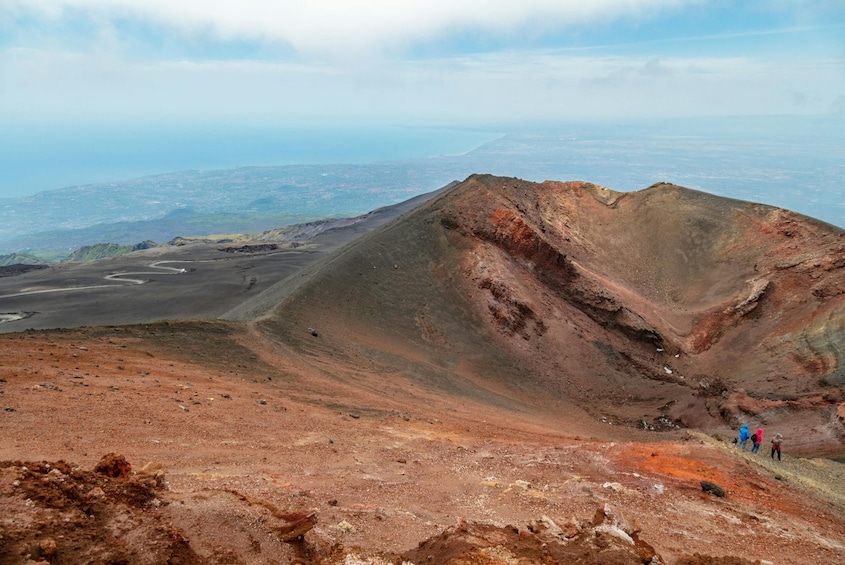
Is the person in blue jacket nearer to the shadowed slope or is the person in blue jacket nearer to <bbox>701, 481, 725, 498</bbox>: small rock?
the shadowed slope

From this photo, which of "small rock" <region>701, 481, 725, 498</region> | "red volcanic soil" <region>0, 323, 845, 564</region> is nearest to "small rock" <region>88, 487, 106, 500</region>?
"red volcanic soil" <region>0, 323, 845, 564</region>

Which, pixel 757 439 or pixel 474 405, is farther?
pixel 474 405

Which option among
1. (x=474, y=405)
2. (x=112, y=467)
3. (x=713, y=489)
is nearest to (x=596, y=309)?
(x=474, y=405)

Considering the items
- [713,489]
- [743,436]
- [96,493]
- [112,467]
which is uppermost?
[96,493]

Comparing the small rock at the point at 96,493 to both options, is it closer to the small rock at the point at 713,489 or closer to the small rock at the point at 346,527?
the small rock at the point at 346,527

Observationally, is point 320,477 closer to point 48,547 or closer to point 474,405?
point 48,547
